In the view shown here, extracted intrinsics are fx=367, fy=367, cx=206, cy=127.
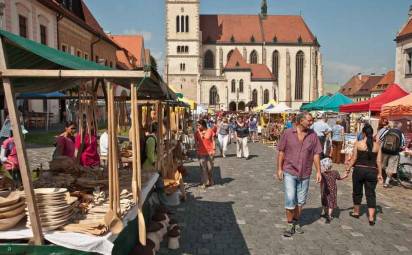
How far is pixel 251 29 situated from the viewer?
247 feet

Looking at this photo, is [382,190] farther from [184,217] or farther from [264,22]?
[264,22]

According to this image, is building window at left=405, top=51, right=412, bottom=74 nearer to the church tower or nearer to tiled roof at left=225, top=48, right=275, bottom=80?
tiled roof at left=225, top=48, right=275, bottom=80

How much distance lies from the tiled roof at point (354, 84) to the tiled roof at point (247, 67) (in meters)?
25.0

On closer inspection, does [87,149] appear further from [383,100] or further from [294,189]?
[383,100]

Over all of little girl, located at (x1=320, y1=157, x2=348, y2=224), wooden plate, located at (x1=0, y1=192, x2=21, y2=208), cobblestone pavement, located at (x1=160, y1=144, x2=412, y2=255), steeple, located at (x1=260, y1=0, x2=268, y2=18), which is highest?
steeple, located at (x1=260, y1=0, x2=268, y2=18)

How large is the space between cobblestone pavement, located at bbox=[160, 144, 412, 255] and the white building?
1990cm

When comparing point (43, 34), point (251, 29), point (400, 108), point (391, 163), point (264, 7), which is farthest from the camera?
point (264, 7)

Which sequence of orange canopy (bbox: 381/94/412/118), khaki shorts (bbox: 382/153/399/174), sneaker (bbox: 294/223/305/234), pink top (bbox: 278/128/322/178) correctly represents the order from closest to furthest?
pink top (bbox: 278/128/322/178)
sneaker (bbox: 294/223/305/234)
khaki shorts (bbox: 382/153/399/174)
orange canopy (bbox: 381/94/412/118)

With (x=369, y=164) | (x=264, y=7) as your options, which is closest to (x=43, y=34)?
(x=369, y=164)

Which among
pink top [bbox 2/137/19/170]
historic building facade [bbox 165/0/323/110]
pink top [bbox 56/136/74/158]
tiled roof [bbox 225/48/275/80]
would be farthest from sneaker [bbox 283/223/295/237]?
tiled roof [bbox 225/48/275/80]

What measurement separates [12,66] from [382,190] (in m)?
9.14

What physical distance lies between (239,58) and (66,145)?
6491 centimetres

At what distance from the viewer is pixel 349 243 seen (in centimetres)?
566

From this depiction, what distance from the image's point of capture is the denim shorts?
5.87m
